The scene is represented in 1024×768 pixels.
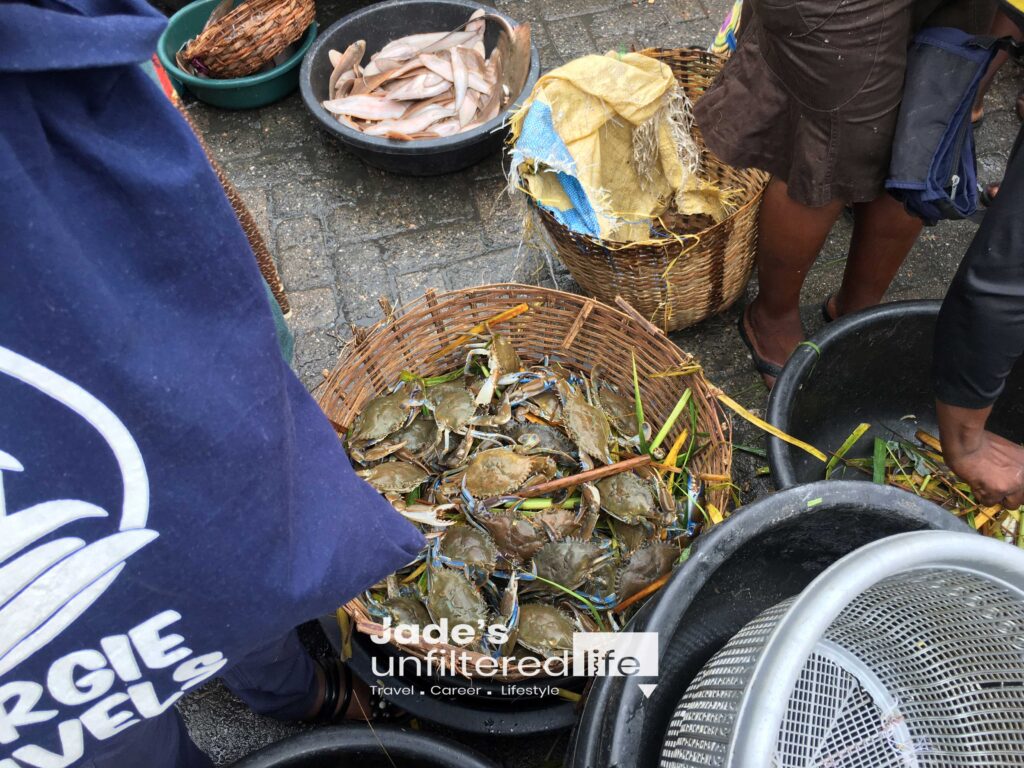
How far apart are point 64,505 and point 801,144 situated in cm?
181

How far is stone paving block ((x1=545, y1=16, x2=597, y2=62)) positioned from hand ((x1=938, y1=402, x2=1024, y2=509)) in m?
2.55

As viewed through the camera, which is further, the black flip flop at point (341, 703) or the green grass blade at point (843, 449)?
the green grass blade at point (843, 449)

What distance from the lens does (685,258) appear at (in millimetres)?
2311

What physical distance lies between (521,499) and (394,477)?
33 cm

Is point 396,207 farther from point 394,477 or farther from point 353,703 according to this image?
point 353,703

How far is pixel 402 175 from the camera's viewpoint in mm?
3320

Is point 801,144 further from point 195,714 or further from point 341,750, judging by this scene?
point 195,714

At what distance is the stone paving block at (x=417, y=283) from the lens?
294 centimetres

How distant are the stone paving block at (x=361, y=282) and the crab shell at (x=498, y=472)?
40.7 inches

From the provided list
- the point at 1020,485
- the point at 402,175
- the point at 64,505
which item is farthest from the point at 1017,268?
the point at 402,175

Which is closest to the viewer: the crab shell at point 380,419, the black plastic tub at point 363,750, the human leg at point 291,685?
the black plastic tub at point 363,750

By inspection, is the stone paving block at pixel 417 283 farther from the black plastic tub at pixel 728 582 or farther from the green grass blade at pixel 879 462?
the black plastic tub at pixel 728 582

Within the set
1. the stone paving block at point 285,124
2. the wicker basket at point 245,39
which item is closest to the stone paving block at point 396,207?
the stone paving block at point 285,124

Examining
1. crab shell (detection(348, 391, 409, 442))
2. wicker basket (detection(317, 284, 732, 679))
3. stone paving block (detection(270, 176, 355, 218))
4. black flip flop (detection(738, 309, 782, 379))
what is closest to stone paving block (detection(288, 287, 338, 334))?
stone paving block (detection(270, 176, 355, 218))
